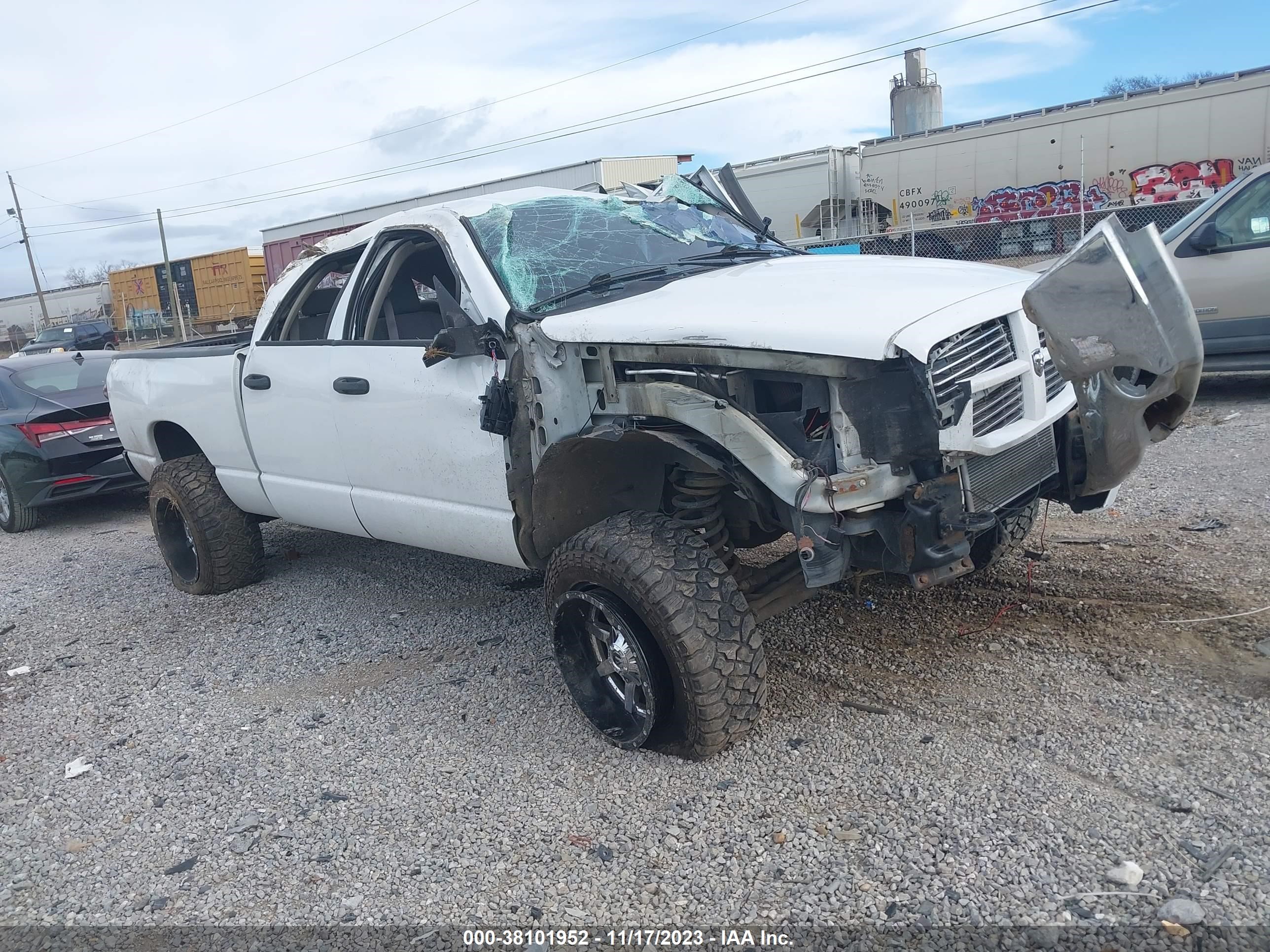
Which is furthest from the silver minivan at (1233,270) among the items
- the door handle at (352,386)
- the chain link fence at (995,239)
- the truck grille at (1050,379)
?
the chain link fence at (995,239)

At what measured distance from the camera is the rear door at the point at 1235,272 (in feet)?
25.2

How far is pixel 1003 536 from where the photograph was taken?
12.0ft

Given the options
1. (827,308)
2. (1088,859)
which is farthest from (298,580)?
(1088,859)

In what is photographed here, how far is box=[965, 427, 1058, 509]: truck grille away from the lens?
9.98ft

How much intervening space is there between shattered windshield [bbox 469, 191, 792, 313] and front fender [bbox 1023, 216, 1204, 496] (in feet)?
5.40

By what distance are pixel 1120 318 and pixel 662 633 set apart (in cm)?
163

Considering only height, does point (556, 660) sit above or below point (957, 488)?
below

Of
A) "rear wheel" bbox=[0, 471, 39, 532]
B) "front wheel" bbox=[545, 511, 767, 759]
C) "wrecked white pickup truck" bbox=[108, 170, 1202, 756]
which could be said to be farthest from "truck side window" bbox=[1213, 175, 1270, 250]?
"rear wheel" bbox=[0, 471, 39, 532]

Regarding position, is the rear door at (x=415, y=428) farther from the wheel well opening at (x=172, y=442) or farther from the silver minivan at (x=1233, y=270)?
the silver minivan at (x=1233, y=270)

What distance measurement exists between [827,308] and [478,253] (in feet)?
5.41

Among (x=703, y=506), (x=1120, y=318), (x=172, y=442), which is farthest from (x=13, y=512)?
(x=1120, y=318)

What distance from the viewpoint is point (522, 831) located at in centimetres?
312

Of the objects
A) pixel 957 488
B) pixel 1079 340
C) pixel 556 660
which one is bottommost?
pixel 556 660

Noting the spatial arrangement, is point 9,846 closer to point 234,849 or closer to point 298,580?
point 234,849
